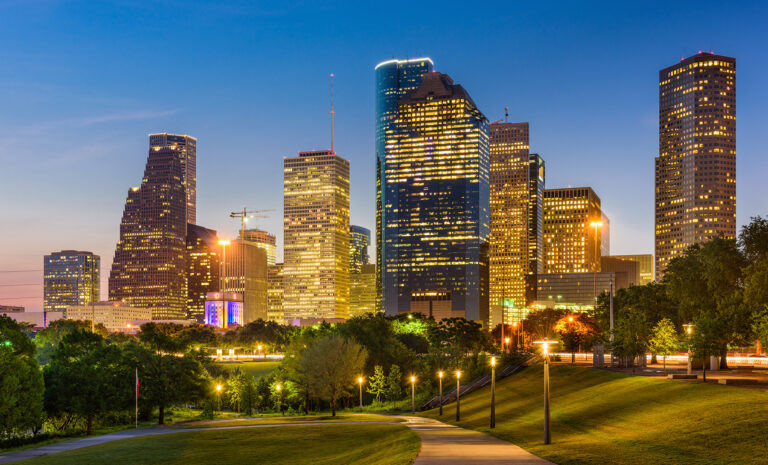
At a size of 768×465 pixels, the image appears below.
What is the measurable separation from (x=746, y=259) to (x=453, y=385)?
128 feet

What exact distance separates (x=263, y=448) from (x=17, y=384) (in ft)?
91.0

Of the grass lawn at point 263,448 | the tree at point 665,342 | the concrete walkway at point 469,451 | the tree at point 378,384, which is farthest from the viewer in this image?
the tree at point 378,384

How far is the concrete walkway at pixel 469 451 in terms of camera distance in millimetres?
29234

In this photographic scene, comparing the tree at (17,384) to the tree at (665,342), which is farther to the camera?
the tree at (665,342)

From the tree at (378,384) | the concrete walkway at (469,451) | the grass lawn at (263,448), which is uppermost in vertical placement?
the concrete walkway at (469,451)

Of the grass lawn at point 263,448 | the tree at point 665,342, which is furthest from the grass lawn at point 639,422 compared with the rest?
the grass lawn at point 263,448

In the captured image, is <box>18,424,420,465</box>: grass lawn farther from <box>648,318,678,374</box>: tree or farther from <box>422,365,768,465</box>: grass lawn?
<box>648,318,678,374</box>: tree

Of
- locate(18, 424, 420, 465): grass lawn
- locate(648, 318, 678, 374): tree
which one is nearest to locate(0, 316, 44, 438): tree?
locate(18, 424, 420, 465): grass lawn

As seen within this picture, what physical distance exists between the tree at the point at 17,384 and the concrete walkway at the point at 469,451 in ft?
125

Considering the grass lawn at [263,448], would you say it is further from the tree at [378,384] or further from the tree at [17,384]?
the tree at [378,384]

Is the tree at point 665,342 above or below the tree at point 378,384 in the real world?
above

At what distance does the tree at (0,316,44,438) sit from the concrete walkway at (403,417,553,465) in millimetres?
38126

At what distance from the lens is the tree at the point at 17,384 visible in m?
59.9

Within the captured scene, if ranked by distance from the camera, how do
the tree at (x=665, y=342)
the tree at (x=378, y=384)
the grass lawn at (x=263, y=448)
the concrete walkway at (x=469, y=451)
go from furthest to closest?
the tree at (x=378, y=384) → the tree at (x=665, y=342) → the grass lawn at (x=263, y=448) → the concrete walkway at (x=469, y=451)
